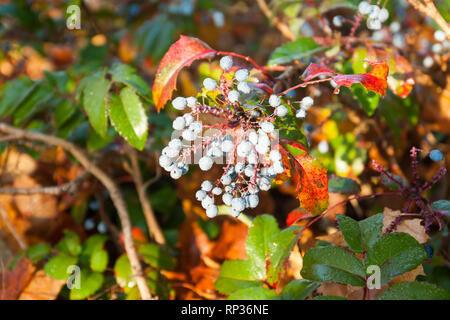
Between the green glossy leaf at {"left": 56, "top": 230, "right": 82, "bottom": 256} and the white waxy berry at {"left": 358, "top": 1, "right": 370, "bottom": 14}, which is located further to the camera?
the green glossy leaf at {"left": 56, "top": 230, "right": 82, "bottom": 256}

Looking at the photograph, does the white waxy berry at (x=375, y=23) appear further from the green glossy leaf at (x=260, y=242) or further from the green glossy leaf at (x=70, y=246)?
the green glossy leaf at (x=70, y=246)

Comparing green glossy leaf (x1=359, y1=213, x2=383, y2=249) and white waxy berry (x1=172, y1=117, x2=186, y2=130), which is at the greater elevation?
white waxy berry (x1=172, y1=117, x2=186, y2=130)

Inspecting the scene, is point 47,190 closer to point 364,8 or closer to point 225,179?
point 225,179

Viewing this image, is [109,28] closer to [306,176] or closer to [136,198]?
[136,198]

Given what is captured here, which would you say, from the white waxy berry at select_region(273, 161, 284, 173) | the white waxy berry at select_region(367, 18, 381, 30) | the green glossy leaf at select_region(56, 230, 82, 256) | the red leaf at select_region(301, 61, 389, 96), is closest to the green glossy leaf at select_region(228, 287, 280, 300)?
the white waxy berry at select_region(273, 161, 284, 173)

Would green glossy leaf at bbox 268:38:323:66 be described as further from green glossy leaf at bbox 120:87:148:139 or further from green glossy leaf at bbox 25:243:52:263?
green glossy leaf at bbox 25:243:52:263

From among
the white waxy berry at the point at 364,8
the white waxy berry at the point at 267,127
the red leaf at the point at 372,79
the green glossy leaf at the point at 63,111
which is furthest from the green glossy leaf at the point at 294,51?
the green glossy leaf at the point at 63,111
